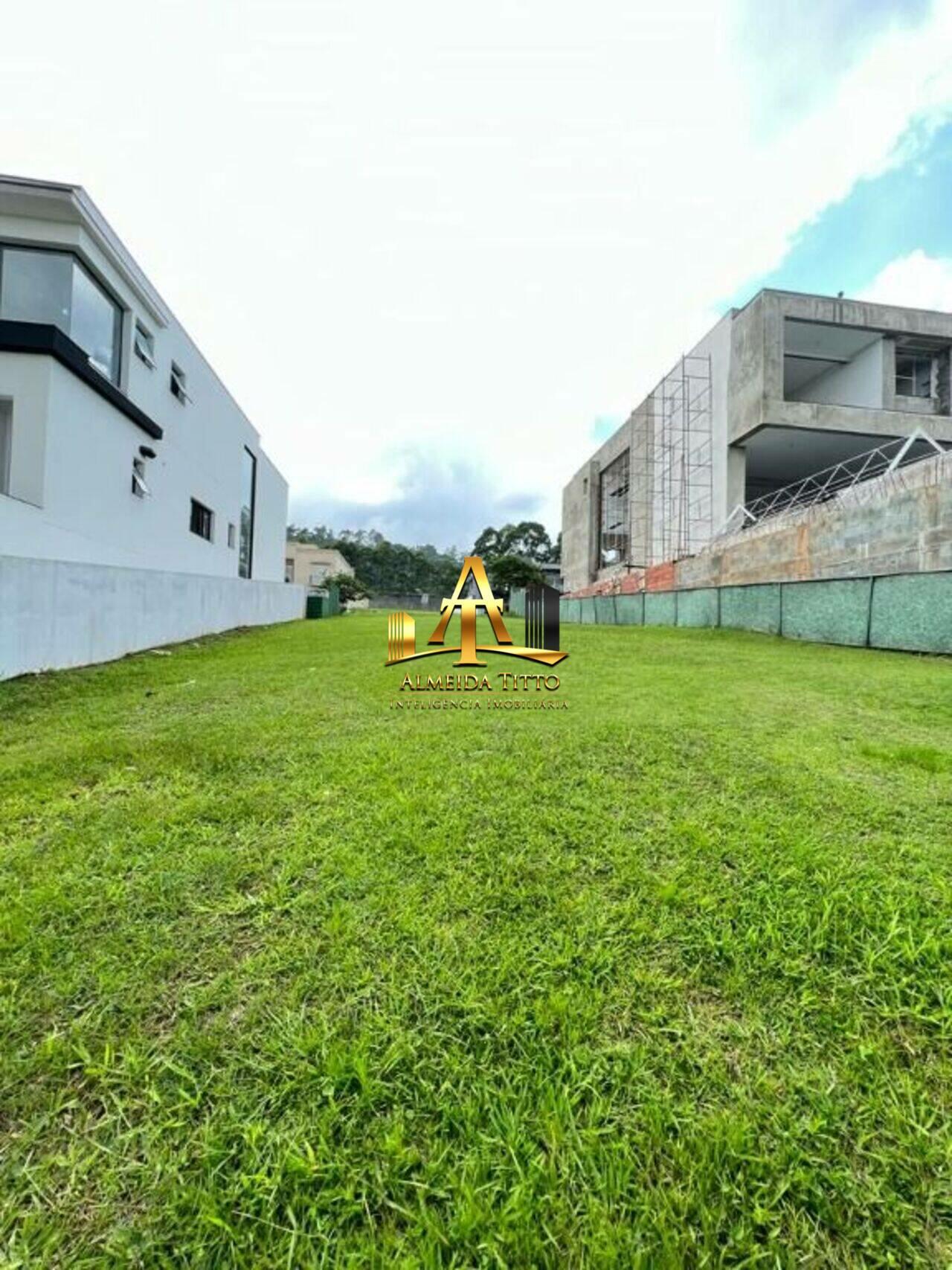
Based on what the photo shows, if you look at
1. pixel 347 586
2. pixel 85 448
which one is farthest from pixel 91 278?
pixel 347 586

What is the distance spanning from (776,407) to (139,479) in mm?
18701

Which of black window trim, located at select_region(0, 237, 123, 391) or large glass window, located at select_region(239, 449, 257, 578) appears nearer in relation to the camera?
black window trim, located at select_region(0, 237, 123, 391)

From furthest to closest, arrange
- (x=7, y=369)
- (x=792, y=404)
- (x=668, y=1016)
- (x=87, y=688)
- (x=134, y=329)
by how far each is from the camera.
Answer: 1. (x=792, y=404)
2. (x=134, y=329)
3. (x=7, y=369)
4. (x=87, y=688)
5. (x=668, y=1016)

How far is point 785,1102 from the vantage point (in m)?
1.15

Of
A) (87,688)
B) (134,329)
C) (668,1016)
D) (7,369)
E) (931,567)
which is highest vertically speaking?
(134,329)

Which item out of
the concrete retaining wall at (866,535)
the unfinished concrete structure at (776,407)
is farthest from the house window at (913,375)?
the concrete retaining wall at (866,535)

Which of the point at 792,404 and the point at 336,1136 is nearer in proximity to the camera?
the point at 336,1136

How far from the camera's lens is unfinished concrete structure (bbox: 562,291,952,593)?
17922 millimetres

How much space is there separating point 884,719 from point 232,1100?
4722 millimetres

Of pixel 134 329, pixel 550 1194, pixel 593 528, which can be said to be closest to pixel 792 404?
pixel 593 528

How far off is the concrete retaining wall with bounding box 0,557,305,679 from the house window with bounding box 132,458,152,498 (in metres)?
1.80

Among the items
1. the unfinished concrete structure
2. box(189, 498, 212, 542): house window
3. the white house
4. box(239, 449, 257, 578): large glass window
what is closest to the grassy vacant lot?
the white house

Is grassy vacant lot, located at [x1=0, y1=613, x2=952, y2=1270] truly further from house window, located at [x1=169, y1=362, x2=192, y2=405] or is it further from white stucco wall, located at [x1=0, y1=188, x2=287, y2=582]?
house window, located at [x1=169, y1=362, x2=192, y2=405]

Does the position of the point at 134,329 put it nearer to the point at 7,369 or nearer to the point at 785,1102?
the point at 7,369
